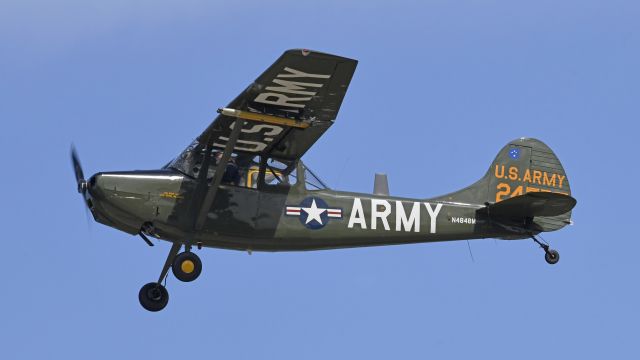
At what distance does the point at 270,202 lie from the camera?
15758 mm

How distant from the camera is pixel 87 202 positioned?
15.4 m

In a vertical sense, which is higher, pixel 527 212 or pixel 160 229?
pixel 527 212

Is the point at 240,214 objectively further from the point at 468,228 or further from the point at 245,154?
the point at 468,228

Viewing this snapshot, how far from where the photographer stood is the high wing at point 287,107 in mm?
13961

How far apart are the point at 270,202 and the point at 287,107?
1.47 metres

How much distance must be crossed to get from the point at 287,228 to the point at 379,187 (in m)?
1.65

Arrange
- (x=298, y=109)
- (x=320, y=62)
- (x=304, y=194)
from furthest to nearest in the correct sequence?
1. (x=304, y=194)
2. (x=298, y=109)
3. (x=320, y=62)

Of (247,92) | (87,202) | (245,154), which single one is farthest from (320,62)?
(87,202)

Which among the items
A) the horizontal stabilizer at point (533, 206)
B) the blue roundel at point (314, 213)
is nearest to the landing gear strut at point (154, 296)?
the blue roundel at point (314, 213)

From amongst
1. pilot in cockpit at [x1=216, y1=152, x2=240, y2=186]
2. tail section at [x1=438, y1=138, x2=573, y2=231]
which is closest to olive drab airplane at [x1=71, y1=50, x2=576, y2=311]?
pilot in cockpit at [x1=216, y1=152, x2=240, y2=186]

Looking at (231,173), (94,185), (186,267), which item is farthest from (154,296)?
(231,173)

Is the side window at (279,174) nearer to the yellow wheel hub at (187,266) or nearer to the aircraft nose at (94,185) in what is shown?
the yellow wheel hub at (187,266)

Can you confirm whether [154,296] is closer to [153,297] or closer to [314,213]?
[153,297]

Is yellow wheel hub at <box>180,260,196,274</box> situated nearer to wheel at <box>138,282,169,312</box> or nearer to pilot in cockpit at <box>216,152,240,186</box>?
wheel at <box>138,282,169,312</box>
